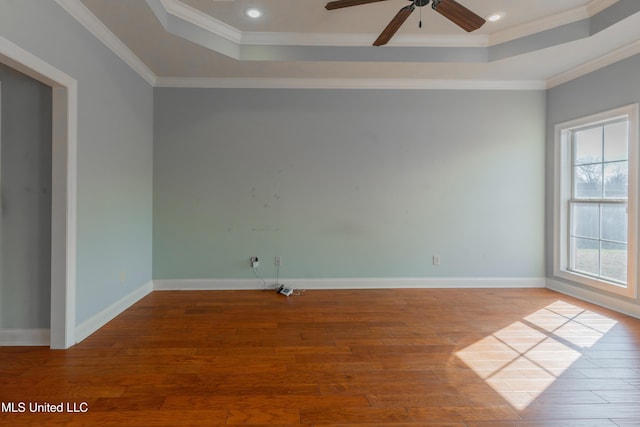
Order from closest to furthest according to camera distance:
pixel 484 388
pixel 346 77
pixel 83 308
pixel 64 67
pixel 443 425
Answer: pixel 443 425 → pixel 484 388 → pixel 64 67 → pixel 83 308 → pixel 346 77

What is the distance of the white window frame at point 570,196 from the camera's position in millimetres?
3316

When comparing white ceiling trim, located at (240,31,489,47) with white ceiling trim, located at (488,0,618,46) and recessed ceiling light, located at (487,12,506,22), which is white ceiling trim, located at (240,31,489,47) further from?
recessed ceiling light, located at (487,12,506,22)

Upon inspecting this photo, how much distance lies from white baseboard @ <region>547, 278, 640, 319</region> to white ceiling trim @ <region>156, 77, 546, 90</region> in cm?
262

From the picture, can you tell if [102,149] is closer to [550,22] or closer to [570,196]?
[550,22]

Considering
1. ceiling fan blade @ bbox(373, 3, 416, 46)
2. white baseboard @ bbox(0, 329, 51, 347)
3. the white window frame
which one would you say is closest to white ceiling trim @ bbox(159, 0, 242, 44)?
ceiling fan blade @ bbox(373, 3, 416, 46)

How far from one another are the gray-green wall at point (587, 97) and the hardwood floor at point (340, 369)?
160 cm

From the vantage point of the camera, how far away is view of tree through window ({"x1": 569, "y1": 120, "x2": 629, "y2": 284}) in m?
3.54

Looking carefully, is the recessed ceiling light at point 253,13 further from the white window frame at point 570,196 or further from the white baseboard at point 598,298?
the white baseboard at point 598,298

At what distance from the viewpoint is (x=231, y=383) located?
208 cm

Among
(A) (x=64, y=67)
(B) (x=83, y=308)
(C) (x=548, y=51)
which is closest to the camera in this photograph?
(A) (x=64, y=67)

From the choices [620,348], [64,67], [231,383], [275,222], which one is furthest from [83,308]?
[620,348]

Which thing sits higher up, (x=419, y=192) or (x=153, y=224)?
(x=419, y=192)

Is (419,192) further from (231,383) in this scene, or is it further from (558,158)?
(231,383)

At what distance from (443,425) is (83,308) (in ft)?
9.37
